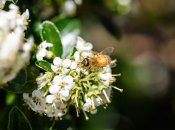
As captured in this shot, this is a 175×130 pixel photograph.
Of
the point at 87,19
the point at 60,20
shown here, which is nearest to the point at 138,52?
the point at 87,19

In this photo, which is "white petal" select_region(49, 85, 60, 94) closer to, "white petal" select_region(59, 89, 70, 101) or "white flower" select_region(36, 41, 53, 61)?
"white petal" select_region(59, 89, 70, 101)

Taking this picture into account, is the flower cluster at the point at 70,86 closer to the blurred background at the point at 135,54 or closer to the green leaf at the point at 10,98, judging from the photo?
the green leaf at the point at 10,98

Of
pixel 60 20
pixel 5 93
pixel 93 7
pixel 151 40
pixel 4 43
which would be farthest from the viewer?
pixel 151 40

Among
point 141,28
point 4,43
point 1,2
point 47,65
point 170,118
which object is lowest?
point 4,43

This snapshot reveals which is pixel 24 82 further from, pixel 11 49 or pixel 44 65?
pixel 11 49

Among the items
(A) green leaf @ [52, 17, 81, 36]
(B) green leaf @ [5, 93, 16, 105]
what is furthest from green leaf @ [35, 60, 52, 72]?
(A) green leaf @ [52, 17, 81, 36]

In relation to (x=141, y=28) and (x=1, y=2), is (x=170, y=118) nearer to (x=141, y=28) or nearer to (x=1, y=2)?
(x=141, y=28)

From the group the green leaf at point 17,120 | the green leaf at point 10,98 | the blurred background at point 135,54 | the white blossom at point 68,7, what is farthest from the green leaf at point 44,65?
the white blossom at point 68,7
